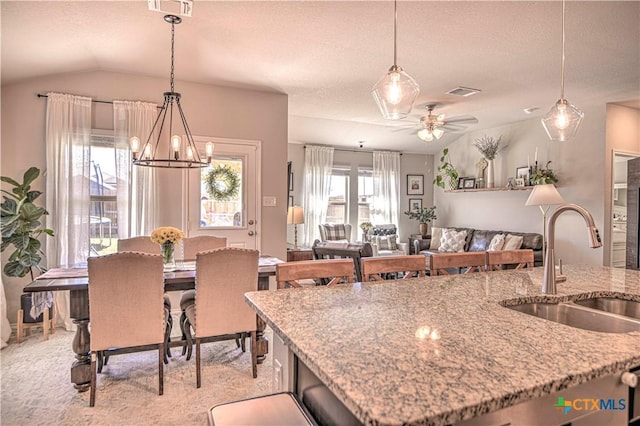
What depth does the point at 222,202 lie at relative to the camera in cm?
466

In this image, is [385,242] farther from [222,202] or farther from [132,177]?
[132,177]

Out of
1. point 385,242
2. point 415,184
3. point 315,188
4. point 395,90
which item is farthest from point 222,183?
point 415,184

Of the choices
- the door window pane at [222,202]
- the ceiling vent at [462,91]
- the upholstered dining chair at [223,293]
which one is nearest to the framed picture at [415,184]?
A: the ceiling vent at [462,91]

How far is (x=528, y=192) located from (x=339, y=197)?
337 centimetres

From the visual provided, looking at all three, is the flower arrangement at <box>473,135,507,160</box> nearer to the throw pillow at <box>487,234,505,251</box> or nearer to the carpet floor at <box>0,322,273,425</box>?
the throw pillow at <box>487,234,505,251</box>

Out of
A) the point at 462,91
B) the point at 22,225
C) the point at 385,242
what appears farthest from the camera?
the point at 385,242

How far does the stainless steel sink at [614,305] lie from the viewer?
5.49 ft

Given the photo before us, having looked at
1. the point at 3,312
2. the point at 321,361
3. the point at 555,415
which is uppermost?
the point at 321,361

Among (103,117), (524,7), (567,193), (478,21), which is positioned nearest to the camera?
(524,7)

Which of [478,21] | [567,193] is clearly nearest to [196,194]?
[478,21]

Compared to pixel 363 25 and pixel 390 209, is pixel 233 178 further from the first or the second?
pixel 390 209

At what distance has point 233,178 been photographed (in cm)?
469

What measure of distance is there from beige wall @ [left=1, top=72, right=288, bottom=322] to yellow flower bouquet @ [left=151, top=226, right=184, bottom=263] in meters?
1.41

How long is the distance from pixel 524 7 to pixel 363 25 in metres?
1.13
